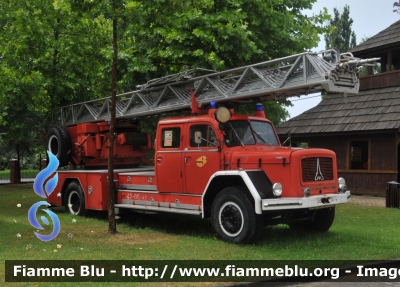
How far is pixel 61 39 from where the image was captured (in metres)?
20.6

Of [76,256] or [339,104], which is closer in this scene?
[76,256]

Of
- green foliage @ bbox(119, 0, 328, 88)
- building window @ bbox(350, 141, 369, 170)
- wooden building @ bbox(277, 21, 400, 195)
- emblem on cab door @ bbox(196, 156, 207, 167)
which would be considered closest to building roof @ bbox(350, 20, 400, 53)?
wooden building @ bbox(277, 21, 400, 195)

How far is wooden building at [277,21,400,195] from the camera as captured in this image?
23.0m

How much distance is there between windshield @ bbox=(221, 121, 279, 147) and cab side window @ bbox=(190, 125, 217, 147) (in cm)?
26

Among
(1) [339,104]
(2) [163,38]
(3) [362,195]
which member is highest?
(2) [163,38]

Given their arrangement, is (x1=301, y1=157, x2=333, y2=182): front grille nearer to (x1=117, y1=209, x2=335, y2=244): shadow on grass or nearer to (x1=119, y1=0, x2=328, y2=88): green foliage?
(x1=117, y1=209, x2=335, y2=244): shadow on grass

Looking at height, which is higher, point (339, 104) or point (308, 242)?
point (339, 104)

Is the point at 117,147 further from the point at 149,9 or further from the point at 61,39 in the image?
the point at 61,39

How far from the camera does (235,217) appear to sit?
34.5ft

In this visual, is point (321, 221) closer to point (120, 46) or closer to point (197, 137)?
point (197, 137)

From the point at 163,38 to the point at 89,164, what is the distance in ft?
21.4

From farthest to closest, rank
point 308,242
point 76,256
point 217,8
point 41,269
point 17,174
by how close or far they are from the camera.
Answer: point 17,174
point 217,8
point 308,242
point 76,256
point 41,269

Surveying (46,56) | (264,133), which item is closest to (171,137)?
(264,133)

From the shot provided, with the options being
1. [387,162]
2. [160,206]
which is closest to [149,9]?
[160,206]
